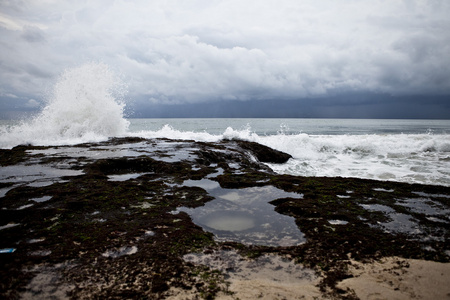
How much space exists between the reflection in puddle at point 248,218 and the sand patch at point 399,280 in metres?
0.72

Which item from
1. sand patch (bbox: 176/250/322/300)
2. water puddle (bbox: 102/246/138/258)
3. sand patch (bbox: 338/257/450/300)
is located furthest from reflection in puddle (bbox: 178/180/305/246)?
water puddle (bbox: 102/246/138/258)

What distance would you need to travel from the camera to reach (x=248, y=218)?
3443mm

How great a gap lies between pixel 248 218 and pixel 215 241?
2.74ft

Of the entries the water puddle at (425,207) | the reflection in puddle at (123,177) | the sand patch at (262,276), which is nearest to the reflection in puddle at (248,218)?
the sand patch at (262,276)

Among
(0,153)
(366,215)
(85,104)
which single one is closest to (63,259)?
(366,215)

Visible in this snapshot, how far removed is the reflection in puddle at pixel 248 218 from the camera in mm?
2852

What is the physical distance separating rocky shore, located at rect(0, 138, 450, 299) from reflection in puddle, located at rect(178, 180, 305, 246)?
27mm

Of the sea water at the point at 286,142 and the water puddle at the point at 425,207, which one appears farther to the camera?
the sea water at the point at 286,142

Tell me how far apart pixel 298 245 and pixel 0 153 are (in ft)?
31.9

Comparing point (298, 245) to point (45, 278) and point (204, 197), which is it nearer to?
point (204, 197)

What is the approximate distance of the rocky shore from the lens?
1.96 meters

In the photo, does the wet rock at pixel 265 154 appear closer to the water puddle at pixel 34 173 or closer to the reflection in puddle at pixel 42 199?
the water puddle at pixel 34 173

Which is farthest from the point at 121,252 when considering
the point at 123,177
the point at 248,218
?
the point at 123,177

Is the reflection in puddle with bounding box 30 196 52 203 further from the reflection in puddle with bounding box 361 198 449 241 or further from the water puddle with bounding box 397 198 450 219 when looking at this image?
the water puddle with bounding box 397 198 450 219
